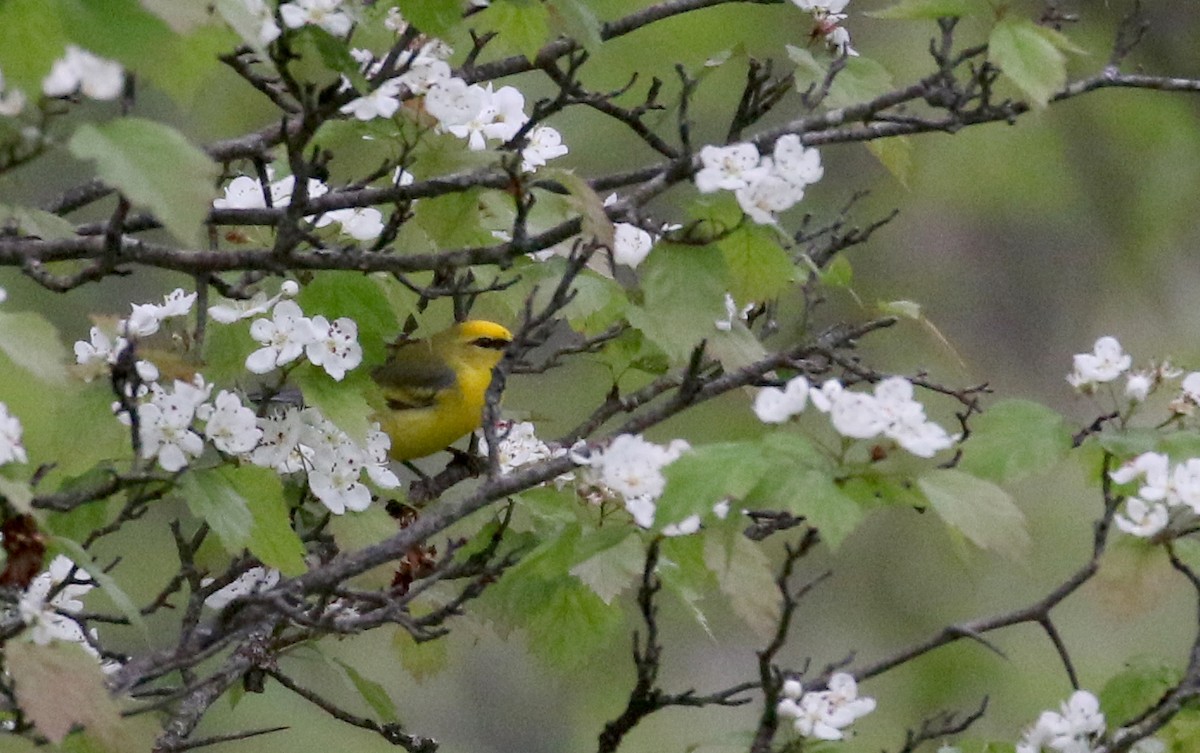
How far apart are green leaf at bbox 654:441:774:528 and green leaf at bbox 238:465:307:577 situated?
2.26ft

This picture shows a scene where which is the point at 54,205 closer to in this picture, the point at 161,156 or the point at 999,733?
the point at 161,156

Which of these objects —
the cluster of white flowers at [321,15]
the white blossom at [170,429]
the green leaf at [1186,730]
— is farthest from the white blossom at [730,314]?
the green leaf at [1186,730]

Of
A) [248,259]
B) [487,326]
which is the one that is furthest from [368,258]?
[487,326]

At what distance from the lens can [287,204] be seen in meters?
2.62

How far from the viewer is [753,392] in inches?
120

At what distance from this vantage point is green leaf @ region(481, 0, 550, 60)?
2254 millimetres

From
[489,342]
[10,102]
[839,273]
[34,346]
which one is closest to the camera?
[10,102]

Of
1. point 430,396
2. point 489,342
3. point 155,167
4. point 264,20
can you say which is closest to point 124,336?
point 264,20

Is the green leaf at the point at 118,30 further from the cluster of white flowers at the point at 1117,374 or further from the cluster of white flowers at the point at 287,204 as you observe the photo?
the cluster of white flowers at the point at 1117,374

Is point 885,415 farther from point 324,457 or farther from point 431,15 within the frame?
point 324,457

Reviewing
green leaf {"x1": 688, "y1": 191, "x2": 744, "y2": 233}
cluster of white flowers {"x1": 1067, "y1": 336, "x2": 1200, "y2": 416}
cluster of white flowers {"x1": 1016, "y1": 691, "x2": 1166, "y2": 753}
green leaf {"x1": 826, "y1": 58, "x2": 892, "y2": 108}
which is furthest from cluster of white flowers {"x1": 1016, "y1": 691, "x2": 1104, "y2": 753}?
green leaf {"x1": 826, "y1": 58, "x2": 892, "y2": 108}

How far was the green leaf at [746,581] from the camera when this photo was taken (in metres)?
1.96

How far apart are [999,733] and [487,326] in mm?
3905

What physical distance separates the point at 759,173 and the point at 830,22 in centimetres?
95
